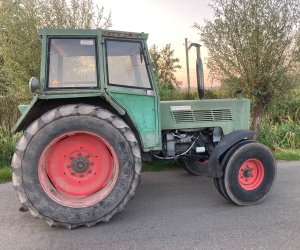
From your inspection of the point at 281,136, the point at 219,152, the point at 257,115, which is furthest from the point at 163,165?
the point at 281,136

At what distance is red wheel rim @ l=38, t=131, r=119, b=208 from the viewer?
3.59 metres

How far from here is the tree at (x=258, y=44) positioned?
24.1 feet

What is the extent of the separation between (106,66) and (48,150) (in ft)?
4.02

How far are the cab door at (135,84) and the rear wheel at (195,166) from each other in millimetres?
1672

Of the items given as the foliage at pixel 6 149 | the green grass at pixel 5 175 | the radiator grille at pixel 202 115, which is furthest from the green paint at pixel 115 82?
the foliage at pixel 6 149

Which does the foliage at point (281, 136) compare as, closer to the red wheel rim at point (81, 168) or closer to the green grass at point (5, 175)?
the red wheel rim at point (81, 168)

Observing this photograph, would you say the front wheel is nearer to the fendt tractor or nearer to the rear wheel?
the fendt tractor

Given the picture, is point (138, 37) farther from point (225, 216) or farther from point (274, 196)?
point (274, 196)

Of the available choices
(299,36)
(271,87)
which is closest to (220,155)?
(271,87)

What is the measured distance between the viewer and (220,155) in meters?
4.04

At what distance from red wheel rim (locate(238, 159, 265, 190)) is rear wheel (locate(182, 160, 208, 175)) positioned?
4.02ft

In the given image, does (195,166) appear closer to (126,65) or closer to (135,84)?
(135,84)

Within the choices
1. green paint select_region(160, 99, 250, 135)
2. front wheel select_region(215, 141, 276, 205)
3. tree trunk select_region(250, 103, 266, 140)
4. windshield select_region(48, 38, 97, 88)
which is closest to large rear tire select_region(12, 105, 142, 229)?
windshield select_region(48, 38, 97, 88)

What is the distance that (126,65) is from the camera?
3883mm
